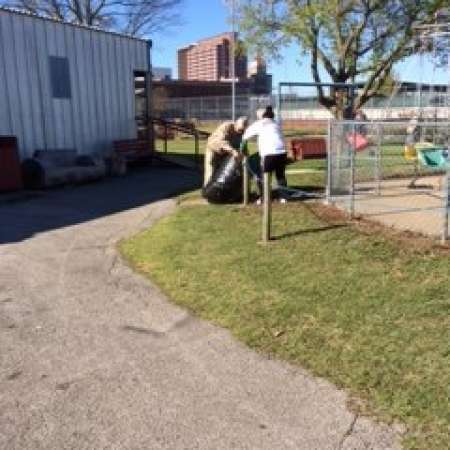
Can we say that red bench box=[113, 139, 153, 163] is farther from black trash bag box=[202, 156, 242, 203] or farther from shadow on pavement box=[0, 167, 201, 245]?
black trash bag box=[202, 156, 242, 203]

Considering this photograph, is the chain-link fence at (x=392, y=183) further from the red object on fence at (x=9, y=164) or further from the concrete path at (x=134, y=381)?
the red object on fence at (x=9, y=164)

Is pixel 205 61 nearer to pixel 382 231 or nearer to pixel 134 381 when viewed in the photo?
pixel 382 231

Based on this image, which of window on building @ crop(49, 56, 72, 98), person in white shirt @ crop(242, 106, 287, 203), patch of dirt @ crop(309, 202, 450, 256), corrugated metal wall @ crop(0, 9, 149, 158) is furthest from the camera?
window on building @ crop(49, 56, 72, 98)

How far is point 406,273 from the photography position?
21.8ft

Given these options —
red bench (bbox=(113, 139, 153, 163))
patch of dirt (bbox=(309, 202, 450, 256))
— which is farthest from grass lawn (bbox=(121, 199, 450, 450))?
red bench (bbox=(113, 139, 153, 163))

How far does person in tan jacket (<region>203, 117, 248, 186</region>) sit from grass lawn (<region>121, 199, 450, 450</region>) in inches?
106

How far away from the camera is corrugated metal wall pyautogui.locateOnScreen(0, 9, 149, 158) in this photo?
1586cm

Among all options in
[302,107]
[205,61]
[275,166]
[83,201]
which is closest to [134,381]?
[275,166]

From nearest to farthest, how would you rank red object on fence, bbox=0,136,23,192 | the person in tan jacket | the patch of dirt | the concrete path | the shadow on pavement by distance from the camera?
1. the concrete path
2. the patch of dirt
3. the shadow on pavement
4. the person in tan jacket
5. red object on fence, bbox=0,136,23,192

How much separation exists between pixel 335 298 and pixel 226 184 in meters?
5.89

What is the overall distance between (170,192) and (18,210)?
3.65 m

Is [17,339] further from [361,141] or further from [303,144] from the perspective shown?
[303,144]

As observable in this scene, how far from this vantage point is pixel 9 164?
1487cm

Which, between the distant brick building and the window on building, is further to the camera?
the distant brick building
